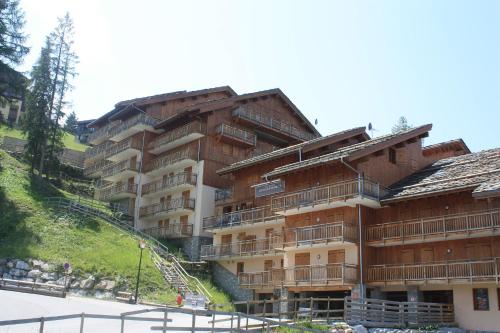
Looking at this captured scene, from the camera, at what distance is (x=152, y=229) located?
165 feet

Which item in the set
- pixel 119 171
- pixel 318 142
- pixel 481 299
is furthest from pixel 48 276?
pixel 481 299

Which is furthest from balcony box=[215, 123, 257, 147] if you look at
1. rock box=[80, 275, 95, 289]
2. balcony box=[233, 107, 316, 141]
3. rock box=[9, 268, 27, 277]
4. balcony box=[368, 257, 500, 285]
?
balcony box=[368, 257, 500, 285]

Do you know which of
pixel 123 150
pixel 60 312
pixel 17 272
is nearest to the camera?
pixel 60 312

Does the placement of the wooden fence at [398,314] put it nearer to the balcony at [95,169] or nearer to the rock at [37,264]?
the rock at [37,264]

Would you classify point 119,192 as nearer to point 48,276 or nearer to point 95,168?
point 95,168

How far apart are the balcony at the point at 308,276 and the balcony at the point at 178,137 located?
51.9ft

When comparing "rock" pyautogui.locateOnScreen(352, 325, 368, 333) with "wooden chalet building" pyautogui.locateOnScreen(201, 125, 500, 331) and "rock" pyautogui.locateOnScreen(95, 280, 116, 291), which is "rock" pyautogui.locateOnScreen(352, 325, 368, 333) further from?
"rock" pyautogui.locateOnScreen(95, 280, 116, 291)

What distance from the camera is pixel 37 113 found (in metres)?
54.7

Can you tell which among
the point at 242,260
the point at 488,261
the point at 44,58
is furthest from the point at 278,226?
the point at 44,58

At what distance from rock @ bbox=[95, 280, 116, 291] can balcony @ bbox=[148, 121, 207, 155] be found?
16.8 meters

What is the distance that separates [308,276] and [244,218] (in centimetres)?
1004

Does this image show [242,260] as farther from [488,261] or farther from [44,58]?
[44,58]

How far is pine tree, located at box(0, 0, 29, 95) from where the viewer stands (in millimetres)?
46969

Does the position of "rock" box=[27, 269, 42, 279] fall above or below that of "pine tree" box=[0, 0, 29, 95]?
below
